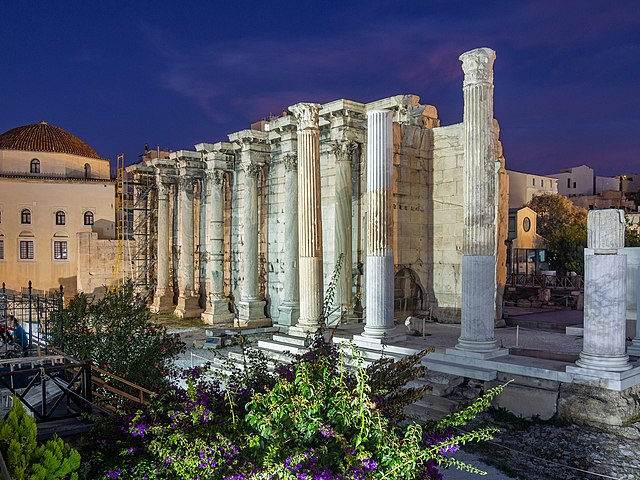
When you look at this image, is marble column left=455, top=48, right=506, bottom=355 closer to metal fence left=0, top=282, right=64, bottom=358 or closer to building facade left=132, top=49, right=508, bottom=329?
building facade left=132, top=49, right=508, bottom=329

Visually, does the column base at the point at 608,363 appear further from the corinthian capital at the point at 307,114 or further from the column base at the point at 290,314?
the column base at the point at 290,314

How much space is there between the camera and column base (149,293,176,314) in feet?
86.8

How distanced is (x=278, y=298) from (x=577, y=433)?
13.8 metres

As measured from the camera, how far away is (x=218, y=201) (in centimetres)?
2331

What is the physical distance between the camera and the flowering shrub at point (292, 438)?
4.39 m

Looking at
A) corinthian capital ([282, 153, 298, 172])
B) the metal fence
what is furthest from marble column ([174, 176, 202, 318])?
the metal fence

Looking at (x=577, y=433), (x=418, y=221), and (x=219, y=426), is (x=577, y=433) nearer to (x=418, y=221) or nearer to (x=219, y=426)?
(x=219, y=426)

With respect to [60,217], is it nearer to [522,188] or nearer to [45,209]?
[45,209]

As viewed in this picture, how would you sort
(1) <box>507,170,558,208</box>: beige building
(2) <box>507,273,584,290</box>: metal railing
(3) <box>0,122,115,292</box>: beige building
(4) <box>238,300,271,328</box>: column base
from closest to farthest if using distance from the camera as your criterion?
1. (4) <box>238,300,271,328</box>: column base
2. (2) <box>507,273,584,290</box>: metal railing
3. (3) <box>0,122,115,292</box>: beige building
4. (1) <box>507,170,558,208</box>: beige building

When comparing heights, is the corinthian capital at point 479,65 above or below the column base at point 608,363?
above

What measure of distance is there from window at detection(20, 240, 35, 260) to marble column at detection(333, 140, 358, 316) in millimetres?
31053

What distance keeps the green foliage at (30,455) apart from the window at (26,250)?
39564 millimetres

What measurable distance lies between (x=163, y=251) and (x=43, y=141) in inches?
825

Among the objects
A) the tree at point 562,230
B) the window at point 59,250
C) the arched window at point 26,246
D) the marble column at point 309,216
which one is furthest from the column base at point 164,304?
the tree at point 562,230
